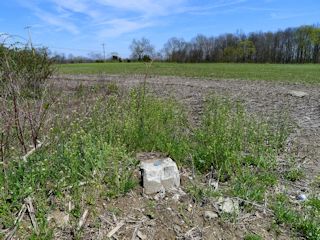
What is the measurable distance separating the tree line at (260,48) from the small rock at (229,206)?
7893 centimetres

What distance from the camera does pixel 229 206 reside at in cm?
304

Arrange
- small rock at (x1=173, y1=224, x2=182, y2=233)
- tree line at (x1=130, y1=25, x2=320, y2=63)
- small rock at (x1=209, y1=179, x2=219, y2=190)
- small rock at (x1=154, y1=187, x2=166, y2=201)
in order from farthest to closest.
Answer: tree line at (x1=130, y1=25, x2=320, y2=63)
small rock at (x1=209, y1=179, x2=219, y2=190)
small rock at (x1=154, y1=187, x2=166, y2=201)
small rock at (x1=173, y1=224, x2=182, y2=233)

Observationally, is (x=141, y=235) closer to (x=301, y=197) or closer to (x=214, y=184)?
(x=214, y=184)

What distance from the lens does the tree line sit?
82.8m

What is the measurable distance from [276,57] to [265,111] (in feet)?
283

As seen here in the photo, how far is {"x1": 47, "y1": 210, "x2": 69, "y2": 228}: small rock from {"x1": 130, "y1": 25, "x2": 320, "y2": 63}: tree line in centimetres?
7934

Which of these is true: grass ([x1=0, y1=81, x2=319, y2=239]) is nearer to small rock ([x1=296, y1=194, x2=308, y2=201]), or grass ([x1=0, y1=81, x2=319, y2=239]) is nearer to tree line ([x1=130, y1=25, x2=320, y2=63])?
small rock ([x1=296, y1=194, x2=308, y2=201])

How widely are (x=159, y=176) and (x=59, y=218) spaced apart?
1020mm

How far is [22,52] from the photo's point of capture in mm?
8047

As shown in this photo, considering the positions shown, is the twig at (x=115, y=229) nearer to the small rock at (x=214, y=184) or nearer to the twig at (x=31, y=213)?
the twig at (x=31, y=213)

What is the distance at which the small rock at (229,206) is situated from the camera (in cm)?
298

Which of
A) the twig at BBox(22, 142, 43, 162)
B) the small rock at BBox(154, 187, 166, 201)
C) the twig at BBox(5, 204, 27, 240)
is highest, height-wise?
the twig at BBox(22, 142, 43, 162)

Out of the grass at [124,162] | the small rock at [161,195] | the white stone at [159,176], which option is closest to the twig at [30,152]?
the grass at [124,162]

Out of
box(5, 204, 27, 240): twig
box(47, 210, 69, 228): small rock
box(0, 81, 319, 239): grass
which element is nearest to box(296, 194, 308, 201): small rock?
box(0, 81, 319, 239): grass
